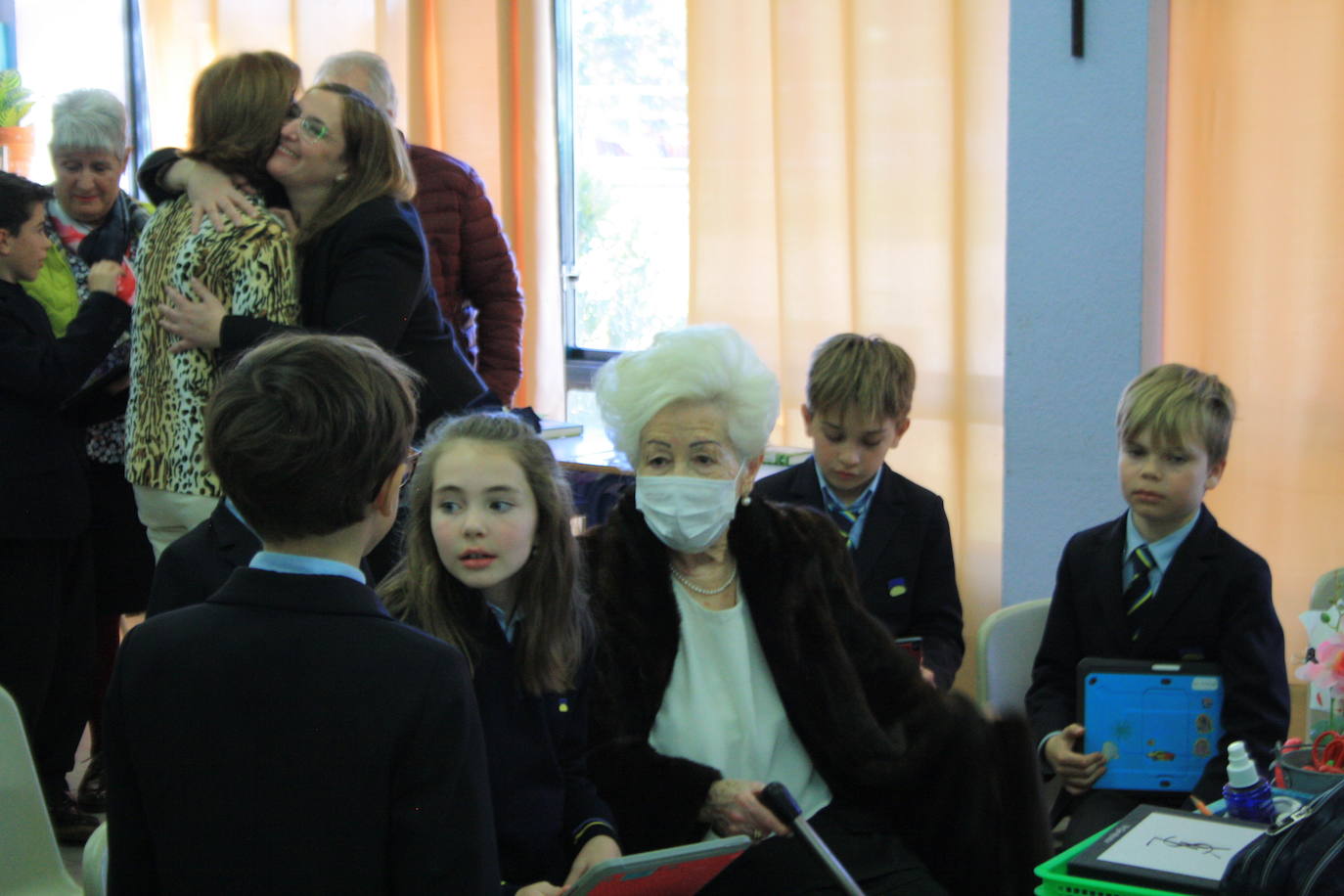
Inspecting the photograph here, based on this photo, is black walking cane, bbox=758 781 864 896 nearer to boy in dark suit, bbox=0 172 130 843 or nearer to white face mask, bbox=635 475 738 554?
white face mask, bbox=635 475 738 554

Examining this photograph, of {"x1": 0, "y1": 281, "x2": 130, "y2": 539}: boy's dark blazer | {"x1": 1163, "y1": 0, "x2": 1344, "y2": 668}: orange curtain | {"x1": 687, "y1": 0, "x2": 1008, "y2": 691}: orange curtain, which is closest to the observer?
{"x1": 0, "y1": 281, "x2": 130, "y2": 539}: boy's dark blazer

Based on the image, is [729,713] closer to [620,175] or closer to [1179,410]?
[1179,410]

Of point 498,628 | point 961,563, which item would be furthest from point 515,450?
point 961,563

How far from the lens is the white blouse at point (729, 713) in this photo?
81.6 inches

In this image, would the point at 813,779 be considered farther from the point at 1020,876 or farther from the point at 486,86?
the point at 486,86

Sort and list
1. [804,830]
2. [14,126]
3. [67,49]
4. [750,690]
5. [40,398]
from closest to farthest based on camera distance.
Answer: [804,830], [750,690], [40,398], [14,126], [67,49]

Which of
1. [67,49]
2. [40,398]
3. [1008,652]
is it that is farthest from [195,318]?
[67,49]

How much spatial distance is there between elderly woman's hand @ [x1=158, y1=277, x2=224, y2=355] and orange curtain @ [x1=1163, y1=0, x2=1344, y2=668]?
2.28 m

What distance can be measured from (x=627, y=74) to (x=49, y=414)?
2.24 m

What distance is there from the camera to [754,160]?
405 centimetres

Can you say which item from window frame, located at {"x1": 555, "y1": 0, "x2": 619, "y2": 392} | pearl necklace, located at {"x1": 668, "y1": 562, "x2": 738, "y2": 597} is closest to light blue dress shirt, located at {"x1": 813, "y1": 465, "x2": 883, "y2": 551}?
pearl necklace, located at {"x1": 668, "y1": 562, "x2": 738, "y2": 597}

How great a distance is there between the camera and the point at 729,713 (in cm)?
210

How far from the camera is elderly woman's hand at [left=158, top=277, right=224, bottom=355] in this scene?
7.68 feet

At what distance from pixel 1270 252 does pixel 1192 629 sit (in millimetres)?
1353
